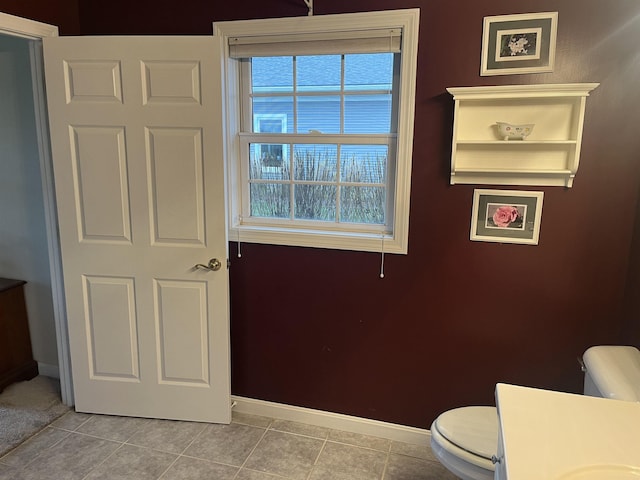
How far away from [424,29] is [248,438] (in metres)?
2.15

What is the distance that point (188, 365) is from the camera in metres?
2.37

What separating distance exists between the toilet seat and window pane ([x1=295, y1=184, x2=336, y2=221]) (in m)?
1.10

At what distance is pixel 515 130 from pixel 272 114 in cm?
117

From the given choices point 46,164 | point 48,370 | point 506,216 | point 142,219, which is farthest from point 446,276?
point 48,370

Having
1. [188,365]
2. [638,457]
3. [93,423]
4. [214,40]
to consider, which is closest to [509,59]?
[214,40]

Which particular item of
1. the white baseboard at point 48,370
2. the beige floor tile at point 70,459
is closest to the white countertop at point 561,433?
the beige floor tile at point 70,459

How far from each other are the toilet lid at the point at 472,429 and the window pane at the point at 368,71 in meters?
1.48

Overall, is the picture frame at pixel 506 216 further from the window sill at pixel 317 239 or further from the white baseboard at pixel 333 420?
the white baseboard at pixel 333 420

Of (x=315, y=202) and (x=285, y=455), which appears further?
(x=315, y=202)

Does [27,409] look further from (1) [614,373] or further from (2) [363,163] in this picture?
(1) [614,373]

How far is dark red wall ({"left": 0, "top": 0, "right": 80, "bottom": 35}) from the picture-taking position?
6.61ft

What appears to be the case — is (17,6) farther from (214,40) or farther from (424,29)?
(424,29)

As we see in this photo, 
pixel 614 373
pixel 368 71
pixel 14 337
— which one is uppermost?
pixel 368 71

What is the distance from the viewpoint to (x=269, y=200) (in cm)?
241
